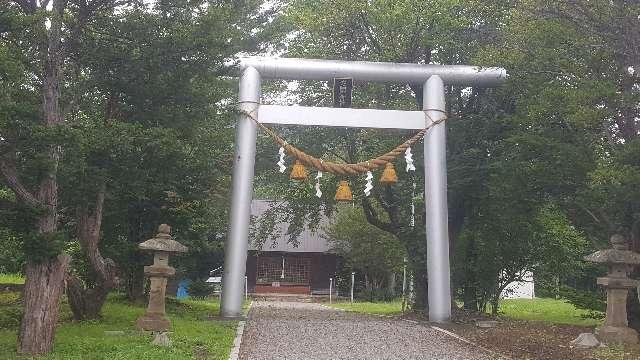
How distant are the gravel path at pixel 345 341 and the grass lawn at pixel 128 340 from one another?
1.48ft

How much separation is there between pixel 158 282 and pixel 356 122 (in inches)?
209

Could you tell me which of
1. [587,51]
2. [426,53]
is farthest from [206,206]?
[587,51]

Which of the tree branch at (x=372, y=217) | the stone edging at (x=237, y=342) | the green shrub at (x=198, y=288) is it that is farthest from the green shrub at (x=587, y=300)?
the green shrub at (x=198, y=288)

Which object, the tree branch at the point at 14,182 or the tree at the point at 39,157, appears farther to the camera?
the tree branch at the point at 14,182

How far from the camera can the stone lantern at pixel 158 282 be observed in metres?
9.42

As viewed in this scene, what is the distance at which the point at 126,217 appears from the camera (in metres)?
13.4

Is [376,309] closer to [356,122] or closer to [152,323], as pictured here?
[356,122]

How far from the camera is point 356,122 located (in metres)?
12.6

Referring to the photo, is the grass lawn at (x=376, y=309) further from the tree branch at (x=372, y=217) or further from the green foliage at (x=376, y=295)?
the green foliage at (x=376, y=295)

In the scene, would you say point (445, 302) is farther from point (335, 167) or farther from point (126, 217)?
point (126, 217)

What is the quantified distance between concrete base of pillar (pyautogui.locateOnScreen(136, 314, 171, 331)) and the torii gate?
8.88 feet

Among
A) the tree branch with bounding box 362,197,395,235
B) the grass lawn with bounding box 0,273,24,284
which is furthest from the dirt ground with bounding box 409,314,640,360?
the grass lawn with bounding box 0,273,24,284

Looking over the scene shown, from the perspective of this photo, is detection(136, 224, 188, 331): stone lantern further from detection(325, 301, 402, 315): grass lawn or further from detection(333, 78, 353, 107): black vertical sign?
detection(325, 301, 402, 315): grass lawn

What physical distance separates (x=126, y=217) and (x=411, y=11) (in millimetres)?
7844
